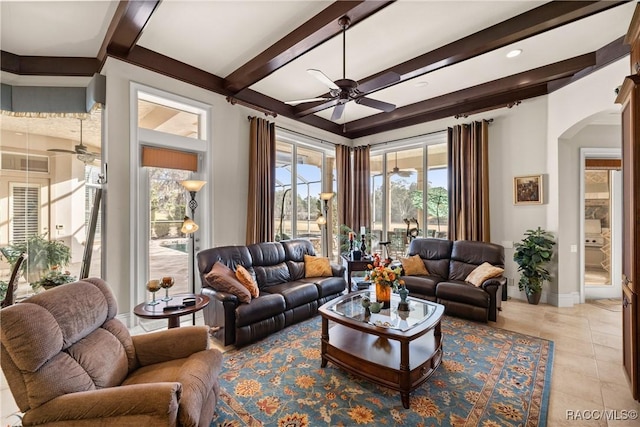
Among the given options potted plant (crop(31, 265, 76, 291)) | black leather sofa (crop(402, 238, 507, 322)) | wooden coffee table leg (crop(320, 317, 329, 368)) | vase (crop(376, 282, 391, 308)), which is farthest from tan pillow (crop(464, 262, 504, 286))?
potted plant (crop(31, 265, 76, 291))

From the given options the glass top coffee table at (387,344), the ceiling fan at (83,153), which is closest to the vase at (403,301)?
the glass top coffee table at (387,344)

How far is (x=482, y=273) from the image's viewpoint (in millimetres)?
3959

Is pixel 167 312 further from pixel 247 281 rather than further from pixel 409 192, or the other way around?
pixel 409 192

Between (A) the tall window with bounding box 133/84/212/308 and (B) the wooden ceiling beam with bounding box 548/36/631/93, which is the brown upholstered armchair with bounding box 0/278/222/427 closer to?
(A) the tall window with bounding box 133/84/212/308

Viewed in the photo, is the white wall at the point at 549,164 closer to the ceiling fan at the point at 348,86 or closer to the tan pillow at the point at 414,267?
the tan pillow at the point at 414,267

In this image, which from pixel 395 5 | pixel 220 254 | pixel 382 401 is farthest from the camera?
pixel 220 254

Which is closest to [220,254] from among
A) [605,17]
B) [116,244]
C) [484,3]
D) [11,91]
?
[116,244]

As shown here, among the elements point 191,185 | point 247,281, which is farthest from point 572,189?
point 191,185

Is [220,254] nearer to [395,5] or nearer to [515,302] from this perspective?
[395,5]

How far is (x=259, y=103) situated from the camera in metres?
4.84

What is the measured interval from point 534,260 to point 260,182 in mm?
4502

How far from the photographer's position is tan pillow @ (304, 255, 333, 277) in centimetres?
452

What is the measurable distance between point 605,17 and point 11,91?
22.6 ft

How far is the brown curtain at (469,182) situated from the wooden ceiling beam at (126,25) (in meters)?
4.89
